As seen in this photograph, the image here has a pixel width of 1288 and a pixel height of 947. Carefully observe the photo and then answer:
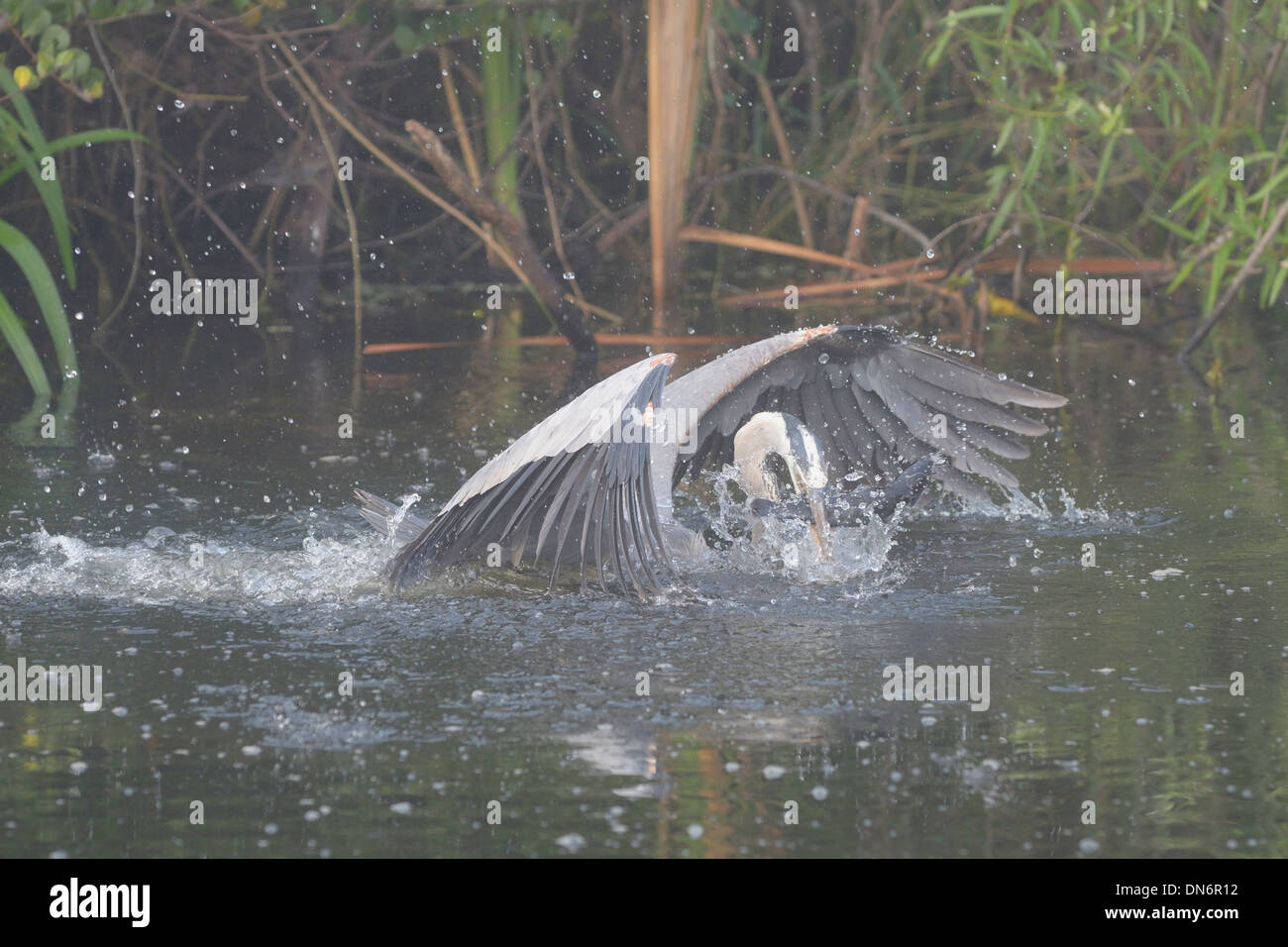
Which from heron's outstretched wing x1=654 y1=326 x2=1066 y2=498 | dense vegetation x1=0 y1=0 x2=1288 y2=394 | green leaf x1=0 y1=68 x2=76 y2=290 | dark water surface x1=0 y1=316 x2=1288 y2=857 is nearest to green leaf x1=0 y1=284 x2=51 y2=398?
green leaf x1=0 y1=68 x2=76 y2=290

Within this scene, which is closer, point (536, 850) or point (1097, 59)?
point (536, 850)

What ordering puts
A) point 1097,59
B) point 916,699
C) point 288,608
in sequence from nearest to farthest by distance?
point 916,699 < point 288,608 < point 1097,59

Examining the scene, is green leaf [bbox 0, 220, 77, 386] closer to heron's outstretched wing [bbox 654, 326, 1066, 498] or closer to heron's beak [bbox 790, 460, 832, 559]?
heron's outstretched wing [bbox 654, 326, 1066, 498]

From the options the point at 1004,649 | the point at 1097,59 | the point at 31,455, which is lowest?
the point at 1004,649

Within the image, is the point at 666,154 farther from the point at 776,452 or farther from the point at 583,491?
the point at 583,491

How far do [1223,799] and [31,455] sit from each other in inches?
169

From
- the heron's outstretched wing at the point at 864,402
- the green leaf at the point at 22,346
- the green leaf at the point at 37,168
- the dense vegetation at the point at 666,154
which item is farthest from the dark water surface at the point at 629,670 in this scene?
the dense vegetation at the point at 666,154

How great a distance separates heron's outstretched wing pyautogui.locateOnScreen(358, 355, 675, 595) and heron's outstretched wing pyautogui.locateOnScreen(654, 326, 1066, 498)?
82 cm

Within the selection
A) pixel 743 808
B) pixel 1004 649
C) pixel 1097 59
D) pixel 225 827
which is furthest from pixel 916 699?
pixel 1097 59

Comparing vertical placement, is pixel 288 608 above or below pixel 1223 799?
above

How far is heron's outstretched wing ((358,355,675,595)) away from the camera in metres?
4.56

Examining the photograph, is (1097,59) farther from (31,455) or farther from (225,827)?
(225,827)

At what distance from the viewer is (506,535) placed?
16.4ft
